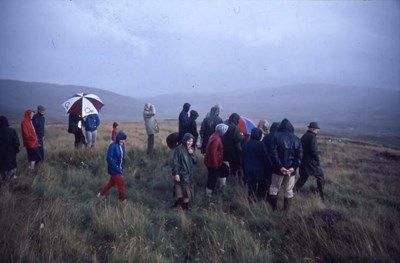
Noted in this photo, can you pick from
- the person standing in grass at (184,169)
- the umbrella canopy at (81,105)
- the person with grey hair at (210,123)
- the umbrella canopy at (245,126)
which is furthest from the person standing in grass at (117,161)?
the umbrella canopy at (81,105)

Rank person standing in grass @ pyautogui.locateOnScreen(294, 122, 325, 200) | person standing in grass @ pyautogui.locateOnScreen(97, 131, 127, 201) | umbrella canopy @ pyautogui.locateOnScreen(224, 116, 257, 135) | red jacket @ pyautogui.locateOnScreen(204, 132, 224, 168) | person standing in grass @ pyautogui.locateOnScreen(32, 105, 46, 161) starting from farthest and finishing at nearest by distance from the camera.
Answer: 1. person standing in grass @ pyautogui.locateOnScreen(32, 105, 46, 161)
2. umbrella canopy @ pyautogui.locateOnScreen(224, 116, 257, 135)
3. person standing in grass @ pyautogui.locateOnScreen(294, 122, 325, 200)
4. red jacket @ pyautogui.locateOnScreen(204, 132, 224, 168)
5. person standing in grass @ pyautogui.locateOnScreen(97, 131, 127, 201)

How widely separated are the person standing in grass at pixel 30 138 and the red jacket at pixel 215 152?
505 centimetres

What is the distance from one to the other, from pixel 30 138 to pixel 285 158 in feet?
22.7

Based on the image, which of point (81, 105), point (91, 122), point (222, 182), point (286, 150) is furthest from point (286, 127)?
point (91, 122)

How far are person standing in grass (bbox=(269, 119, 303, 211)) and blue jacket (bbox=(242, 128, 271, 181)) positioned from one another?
339 mm

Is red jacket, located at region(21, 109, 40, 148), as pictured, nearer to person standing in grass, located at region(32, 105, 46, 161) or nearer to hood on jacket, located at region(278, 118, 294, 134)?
person standing in grass, located at region(32, 105, 46, 161)

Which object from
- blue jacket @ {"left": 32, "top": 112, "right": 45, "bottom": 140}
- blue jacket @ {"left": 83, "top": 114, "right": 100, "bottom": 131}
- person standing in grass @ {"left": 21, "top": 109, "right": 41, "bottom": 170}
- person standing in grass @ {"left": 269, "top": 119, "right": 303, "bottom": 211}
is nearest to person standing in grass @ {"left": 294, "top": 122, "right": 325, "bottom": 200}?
person standing in grass @ {"left": 269, "top": 119, "right": 303, "bottom": 211}

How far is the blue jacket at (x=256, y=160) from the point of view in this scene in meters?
6.52

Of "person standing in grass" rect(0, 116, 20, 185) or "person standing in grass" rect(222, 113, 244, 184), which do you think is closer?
"person standing in grass" rect(0, 116, 20, 185)

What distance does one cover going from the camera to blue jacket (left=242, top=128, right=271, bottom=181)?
6.52 meters

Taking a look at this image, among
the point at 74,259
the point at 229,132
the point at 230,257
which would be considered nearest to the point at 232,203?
the point at 229,132

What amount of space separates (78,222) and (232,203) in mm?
3400

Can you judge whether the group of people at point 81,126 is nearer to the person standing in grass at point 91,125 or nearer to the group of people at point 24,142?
the person standing in grass at point 91,125

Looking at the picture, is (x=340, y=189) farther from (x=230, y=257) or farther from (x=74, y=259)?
(x=74, y=259)
